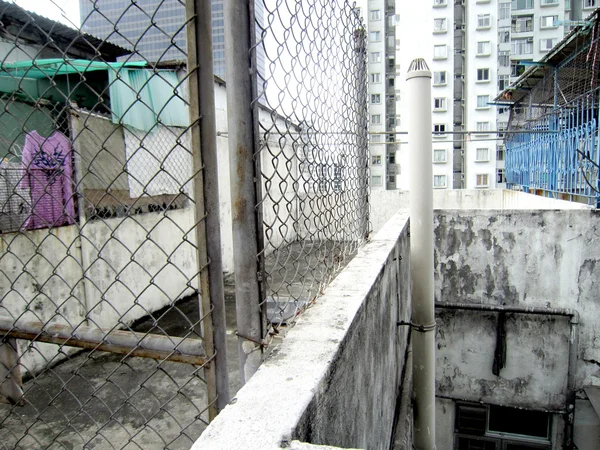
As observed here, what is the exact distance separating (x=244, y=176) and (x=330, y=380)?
55 cm

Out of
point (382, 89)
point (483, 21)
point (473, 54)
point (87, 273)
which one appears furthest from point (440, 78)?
point (87, 273)

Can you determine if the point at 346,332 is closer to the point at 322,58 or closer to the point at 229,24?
the point at 229,24

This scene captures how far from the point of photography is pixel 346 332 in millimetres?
1146

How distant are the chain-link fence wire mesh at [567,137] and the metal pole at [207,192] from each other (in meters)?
5.17

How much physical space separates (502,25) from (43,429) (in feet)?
101

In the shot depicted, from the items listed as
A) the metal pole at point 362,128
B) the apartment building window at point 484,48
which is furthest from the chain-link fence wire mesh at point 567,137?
the apartment building window at point 484,48

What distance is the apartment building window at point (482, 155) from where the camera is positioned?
23.3 m

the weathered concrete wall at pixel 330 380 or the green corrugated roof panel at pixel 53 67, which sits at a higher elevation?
the green corrugated roof panel at pixel 53 67

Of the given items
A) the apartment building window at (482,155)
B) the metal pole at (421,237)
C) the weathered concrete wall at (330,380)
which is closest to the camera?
the weathered concrete wall at (330,380)

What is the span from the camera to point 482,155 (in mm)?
23375

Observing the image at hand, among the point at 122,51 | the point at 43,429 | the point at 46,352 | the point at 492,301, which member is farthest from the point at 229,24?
the point at 122,51

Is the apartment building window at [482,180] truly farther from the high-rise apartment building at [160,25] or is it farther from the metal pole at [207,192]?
the metal pole at [207,192]

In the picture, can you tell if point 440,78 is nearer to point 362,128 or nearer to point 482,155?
point 482,155

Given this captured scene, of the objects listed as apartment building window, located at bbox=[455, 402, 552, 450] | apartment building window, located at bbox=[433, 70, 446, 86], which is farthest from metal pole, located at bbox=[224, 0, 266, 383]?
apartment building window, located at bbox=[433, 70, 446, 86]
